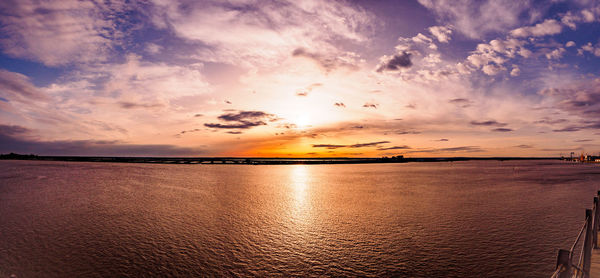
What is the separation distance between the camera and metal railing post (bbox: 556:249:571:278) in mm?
5828

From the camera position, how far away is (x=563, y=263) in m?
5.94

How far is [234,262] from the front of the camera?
13078 millimetres

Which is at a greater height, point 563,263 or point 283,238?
point 563,263

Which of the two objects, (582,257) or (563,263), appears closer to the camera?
(563,263)

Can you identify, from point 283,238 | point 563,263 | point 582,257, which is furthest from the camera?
point 283,238

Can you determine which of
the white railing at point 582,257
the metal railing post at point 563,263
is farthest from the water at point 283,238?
the metal railing post at point 563,263

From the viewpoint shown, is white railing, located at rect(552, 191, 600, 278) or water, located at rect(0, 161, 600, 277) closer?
white railing, located at rect(552, 191, 600, 278)

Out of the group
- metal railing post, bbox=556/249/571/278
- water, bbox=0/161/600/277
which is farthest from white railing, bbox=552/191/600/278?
water, bbox=0/161/600/277

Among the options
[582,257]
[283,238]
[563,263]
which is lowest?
[283,238]

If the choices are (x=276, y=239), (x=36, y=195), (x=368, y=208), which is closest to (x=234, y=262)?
(x=276, y=239)

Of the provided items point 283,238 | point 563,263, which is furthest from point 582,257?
point 283,238

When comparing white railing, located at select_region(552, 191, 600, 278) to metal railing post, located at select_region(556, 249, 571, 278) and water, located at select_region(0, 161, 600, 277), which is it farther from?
water, located at select_region(0, 161, 600, 277)

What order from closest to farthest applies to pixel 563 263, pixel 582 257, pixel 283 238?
pixel 563 263 < pixel 582 257 < pixel 283 238

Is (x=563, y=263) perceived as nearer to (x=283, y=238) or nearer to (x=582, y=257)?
(x=582, y=257)
